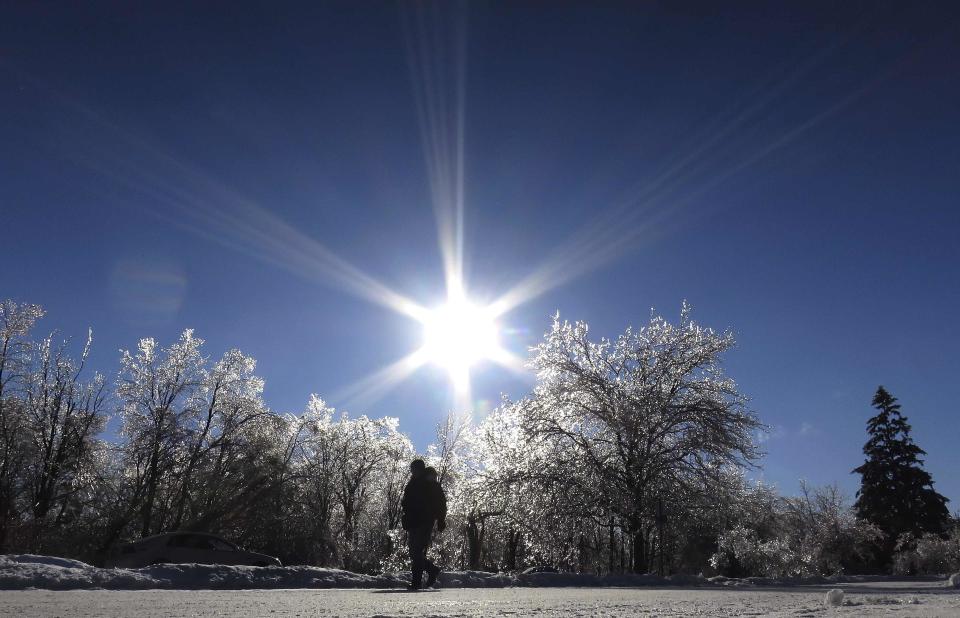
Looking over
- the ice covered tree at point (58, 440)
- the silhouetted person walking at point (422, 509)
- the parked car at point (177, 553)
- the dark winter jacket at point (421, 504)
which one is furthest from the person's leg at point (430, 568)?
the ice covered tree at point (58, 440)

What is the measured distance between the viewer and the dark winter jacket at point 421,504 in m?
8.31

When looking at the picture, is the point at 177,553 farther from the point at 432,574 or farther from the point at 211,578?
the point at 432,574

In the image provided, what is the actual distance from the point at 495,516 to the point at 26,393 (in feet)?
76.9

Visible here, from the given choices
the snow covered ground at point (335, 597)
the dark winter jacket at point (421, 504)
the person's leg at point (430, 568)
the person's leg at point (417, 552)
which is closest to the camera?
the snow covered ground at point (335, 597)

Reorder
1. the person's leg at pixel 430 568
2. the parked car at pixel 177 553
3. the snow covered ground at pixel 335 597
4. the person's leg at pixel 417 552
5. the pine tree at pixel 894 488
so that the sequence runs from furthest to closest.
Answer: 1. the pine tree at pixel 894 488
2. the parked car at pixel 177 553
3. the person's leg at pixel 430 568
4. the person's leg at pixel 417 552
5. the snow covered ground at pixel 335 597

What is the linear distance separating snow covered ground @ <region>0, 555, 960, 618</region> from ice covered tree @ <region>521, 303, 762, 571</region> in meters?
14.4

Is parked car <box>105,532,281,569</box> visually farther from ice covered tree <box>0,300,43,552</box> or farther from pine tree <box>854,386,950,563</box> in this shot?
pine tree <box>854,386,950,563</box>

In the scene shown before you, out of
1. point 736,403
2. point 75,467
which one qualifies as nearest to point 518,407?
point 736,403

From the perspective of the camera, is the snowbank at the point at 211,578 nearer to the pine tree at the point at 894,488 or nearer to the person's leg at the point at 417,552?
the person's leg at the point at 417,552

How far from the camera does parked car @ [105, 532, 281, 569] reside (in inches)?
717

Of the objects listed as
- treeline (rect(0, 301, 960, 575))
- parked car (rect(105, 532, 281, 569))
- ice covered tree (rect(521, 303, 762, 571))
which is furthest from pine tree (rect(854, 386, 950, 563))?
parked car (rect(105, 532, 281, 569))

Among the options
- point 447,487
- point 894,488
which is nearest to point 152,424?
point 447,487

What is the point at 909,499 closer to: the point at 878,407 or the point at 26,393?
the point at 878,407

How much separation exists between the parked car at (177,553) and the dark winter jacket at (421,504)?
11366mm
